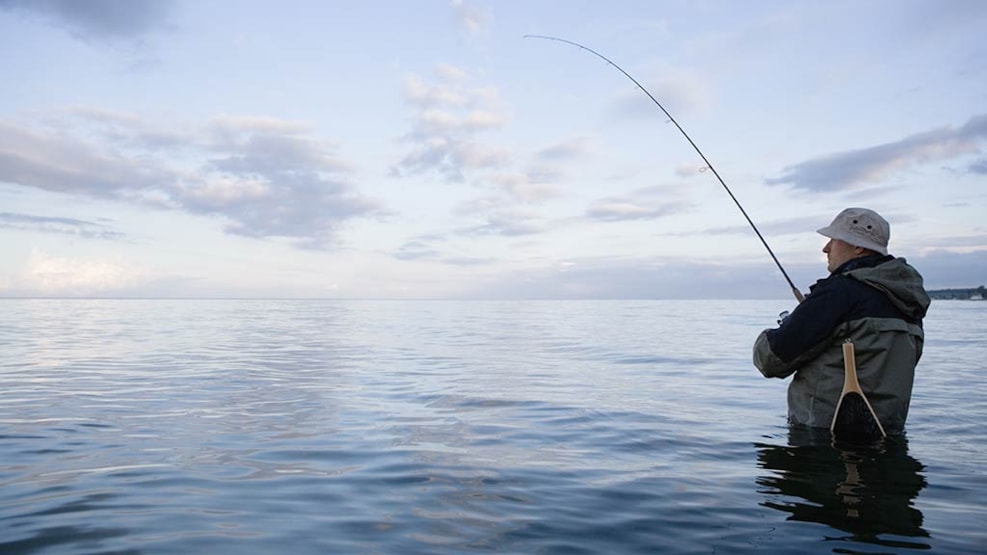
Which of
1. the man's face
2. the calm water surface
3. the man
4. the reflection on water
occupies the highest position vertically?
the man's face

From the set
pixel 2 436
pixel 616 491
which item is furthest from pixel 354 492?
pixel 2 436

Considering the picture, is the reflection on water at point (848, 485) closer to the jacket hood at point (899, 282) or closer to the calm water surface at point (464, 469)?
the calm water surface at point (464, 469)

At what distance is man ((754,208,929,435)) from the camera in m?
5.71

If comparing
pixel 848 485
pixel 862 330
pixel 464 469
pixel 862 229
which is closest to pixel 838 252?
pixel 862 229

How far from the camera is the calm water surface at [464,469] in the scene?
4.21 m

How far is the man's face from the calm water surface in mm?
1752

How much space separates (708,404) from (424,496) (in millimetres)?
6600

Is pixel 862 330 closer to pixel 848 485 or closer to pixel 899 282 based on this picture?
pixel 899 282

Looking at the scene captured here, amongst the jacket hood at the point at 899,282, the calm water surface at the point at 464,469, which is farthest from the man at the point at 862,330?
the calm water surface at the point at 464,469

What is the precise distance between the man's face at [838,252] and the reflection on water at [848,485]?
1604mm

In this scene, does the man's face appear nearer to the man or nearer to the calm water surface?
the man

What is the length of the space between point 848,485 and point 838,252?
2.21 m

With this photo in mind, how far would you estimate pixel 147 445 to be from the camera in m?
6.96

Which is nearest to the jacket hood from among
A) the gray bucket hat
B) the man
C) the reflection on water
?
the man
